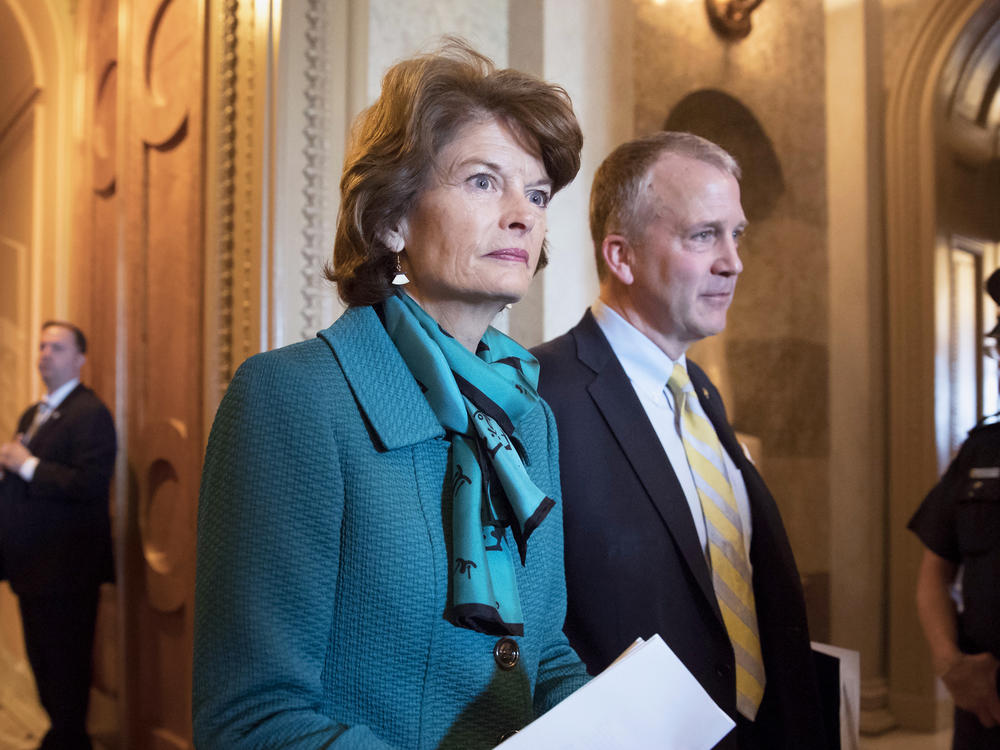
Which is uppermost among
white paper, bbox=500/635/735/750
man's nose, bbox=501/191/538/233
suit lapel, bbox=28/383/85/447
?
man's nose, bbox=501/191/538/233

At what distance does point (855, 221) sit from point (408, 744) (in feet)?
9.09

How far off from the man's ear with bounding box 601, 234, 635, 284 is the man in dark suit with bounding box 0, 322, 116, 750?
2831 mm

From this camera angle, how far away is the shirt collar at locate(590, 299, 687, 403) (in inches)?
73.7

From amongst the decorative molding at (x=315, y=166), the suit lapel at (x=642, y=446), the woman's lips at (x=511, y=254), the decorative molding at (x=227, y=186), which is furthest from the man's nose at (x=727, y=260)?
the decorative molding at (x=227, y=186)

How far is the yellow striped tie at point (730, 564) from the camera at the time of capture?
1753 millimetres

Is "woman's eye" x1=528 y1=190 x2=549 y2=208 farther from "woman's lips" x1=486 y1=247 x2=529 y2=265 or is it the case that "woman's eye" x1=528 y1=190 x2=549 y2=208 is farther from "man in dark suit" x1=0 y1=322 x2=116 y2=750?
"man in dark suit" x1=0 y1=322 x2=116 y2=750

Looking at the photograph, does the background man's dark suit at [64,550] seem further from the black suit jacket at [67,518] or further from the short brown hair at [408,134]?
the short brown hair at [408,134]

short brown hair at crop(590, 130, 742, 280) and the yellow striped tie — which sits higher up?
short brown hair at crop(590, 130, 742, 280)

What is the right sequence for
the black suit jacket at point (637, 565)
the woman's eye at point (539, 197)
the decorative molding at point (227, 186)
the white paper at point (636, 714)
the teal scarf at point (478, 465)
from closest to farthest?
1. the white paper at point (636, 714)
2. the teal scarf at point (478, 465)
3. the woman's eye at point (539, 197)
4. the black suit jacket at point (637, 565)
5. the decorative molding at point (227, 186)

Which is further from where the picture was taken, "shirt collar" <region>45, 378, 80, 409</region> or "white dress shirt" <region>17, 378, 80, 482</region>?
"shirt collar" <region>45, 378, 80, 409</region>

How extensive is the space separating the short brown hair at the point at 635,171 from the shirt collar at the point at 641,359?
168 millimetres

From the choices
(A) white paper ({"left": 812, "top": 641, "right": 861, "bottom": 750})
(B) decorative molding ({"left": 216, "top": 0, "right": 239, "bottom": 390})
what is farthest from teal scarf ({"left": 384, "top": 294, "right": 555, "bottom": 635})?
(B) decorative molding ({"left": 216, "top": 0, "right": 239, "bottom": 390})

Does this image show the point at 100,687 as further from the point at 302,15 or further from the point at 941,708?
the point at 941,708

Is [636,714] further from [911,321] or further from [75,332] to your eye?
[75,332]
